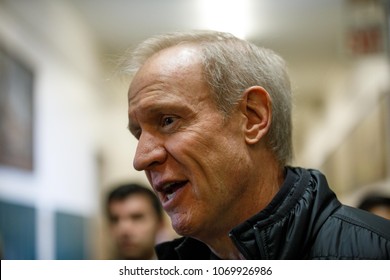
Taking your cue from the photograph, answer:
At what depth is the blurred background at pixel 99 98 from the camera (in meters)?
1.89

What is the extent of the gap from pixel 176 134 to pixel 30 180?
5.04ft

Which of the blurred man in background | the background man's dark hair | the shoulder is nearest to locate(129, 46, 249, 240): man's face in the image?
the shoulder

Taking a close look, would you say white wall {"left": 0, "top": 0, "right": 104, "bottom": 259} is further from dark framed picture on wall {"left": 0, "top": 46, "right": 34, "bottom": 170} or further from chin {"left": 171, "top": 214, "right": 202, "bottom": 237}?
chin {"left": 171, "top": 214, "right": 202, "bottom": 237}

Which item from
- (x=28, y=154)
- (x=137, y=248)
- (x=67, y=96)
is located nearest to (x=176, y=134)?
(x=137, y=248)

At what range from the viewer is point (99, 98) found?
2.52m

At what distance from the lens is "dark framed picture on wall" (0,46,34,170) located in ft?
6.69

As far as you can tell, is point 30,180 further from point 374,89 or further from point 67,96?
point 374,89

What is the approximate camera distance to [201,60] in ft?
2.96

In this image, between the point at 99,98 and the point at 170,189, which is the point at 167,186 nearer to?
the point at 170,189

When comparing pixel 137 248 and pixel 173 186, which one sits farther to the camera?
pixel 137 248

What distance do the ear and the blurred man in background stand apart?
0.77 m

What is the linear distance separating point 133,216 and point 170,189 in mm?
907

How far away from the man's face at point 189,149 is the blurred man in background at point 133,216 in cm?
74

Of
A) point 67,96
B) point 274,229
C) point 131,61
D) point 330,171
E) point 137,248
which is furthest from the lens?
point 67,96
